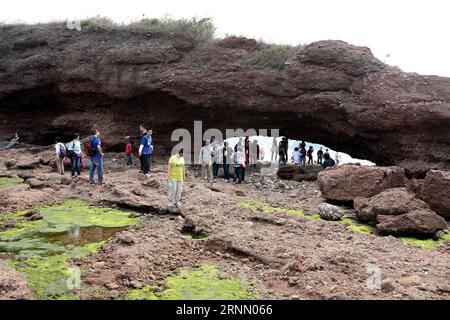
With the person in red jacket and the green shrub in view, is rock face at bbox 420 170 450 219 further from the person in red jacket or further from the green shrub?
the green shrub

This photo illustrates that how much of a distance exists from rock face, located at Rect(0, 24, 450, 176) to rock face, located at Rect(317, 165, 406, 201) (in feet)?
17.2

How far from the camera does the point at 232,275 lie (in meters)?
7.36

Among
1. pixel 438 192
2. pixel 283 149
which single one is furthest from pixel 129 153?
pixel 438 192

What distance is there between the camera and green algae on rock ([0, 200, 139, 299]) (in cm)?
674

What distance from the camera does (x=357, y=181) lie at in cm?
1402

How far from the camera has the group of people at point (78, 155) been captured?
15.4 m

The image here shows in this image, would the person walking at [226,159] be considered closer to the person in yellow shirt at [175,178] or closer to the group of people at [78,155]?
the group of people at [78,155]

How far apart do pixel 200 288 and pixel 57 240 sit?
3940 millimetres

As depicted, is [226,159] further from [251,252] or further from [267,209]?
[251,252]

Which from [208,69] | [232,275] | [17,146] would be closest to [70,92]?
[17,146]

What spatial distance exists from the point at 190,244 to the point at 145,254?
1.18 meters

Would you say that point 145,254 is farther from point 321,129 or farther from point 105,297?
point 321,129

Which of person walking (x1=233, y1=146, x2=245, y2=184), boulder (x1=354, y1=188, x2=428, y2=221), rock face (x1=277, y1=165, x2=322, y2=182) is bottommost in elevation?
boulder (x1=354, y1=188, x2=428, y2=221)

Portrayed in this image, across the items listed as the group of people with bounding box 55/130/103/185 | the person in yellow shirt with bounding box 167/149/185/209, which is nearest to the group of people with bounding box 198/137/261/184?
the group of people with bounding box 55/130/103/185
